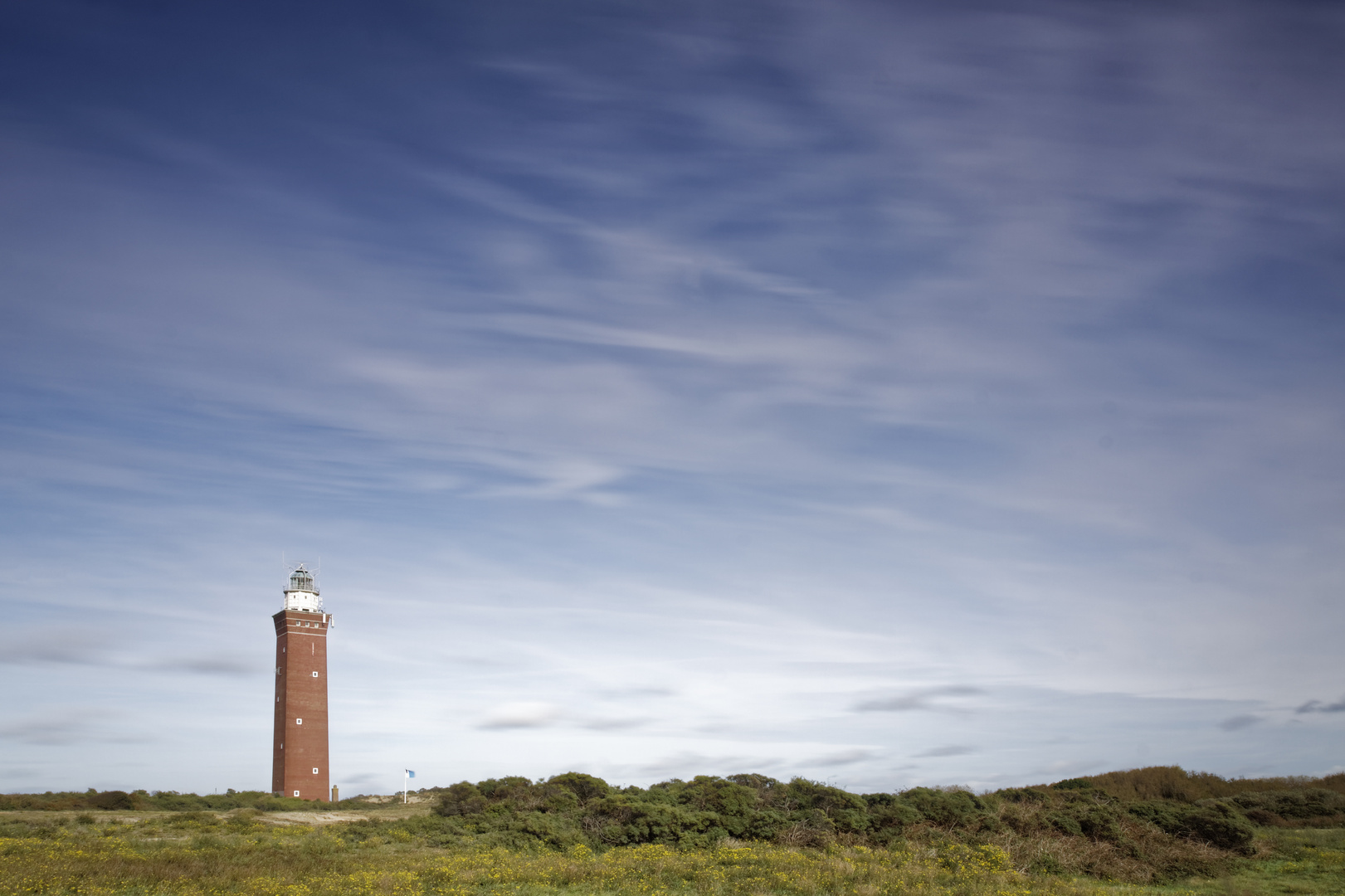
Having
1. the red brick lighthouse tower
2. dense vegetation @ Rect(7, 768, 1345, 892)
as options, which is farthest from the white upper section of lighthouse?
dense vegetation @ Rect(7, 768, 1345, 892)

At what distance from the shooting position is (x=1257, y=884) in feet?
82.2

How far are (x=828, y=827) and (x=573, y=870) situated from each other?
34.9ft

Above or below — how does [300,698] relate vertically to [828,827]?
above

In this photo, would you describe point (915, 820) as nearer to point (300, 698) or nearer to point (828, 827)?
point (828, 827)

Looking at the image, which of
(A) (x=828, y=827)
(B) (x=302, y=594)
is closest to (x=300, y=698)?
(B) (x=302, y=594)

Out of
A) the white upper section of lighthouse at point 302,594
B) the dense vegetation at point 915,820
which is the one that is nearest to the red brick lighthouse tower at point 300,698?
the white upper section of lighthouse at point 302,594

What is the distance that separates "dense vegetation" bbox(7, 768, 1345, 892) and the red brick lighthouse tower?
73.1 feet

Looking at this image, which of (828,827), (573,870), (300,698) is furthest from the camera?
(300,698)

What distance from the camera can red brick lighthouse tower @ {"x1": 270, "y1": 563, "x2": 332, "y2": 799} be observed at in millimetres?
65688

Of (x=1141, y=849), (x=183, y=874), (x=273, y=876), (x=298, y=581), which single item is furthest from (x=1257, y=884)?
(x=298, y=581)

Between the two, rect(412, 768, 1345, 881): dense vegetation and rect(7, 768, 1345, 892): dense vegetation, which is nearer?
rect(7, 768, 1345, 892): dense vegetation

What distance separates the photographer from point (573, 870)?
25.7 meters

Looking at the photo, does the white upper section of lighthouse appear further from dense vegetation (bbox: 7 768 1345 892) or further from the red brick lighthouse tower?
dense vegetation (bbox: 7 768 1345 892)

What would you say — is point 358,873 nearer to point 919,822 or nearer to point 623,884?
point 623,884
